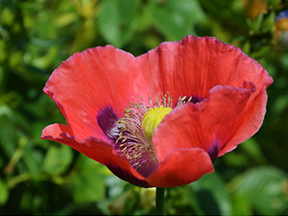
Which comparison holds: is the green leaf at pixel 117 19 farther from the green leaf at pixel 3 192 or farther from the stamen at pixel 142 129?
the green leaf at pixel 3 192

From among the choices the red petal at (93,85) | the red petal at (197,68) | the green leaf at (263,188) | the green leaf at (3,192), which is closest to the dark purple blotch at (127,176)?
the red petal at (93,85)

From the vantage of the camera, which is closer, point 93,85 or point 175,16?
point 93,85

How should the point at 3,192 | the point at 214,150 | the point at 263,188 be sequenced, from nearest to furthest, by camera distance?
the point at 214,150 < the point at 3,192 < the point at 263,188

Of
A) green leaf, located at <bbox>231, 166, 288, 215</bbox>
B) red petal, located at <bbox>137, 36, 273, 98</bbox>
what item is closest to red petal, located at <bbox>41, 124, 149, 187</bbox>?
red petal, located at <bbox>137, 36, 273, 98</bbox>

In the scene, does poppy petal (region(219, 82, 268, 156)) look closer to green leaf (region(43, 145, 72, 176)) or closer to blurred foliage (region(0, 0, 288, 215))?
blurred foliage (region(0, 0, 288, 215))

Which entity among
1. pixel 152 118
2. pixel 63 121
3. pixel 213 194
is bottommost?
pixel 213 194

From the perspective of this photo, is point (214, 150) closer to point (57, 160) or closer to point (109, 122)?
point (109, 122)

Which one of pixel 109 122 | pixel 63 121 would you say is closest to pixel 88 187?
pixel 63 121
